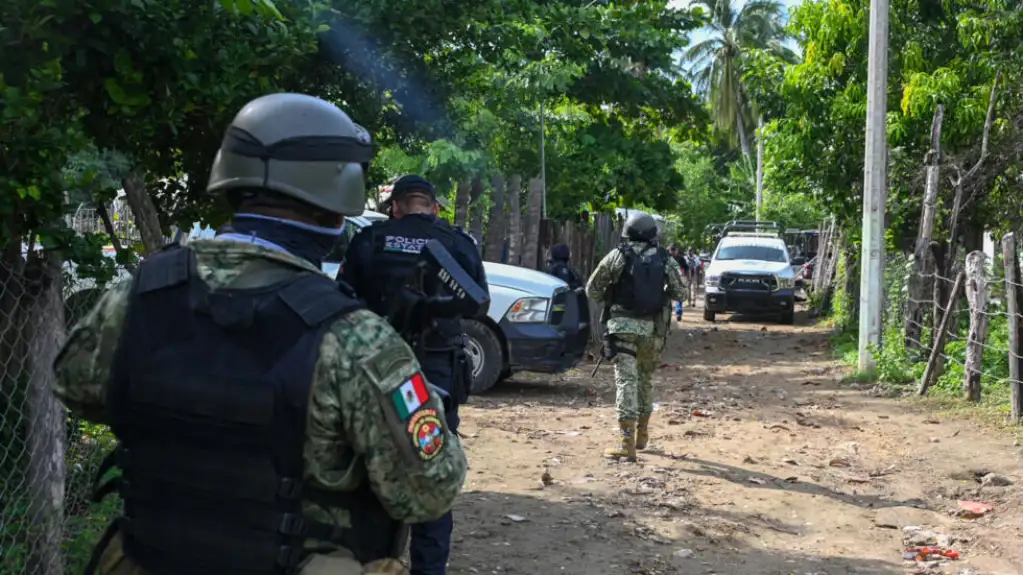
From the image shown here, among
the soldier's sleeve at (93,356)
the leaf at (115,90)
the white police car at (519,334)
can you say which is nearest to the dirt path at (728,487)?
the white police car at (519,334)

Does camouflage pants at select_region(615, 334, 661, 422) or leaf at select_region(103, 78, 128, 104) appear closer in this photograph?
leaf at select_region(103, 78, 128, 104)

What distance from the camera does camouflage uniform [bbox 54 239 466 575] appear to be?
7.21 feet

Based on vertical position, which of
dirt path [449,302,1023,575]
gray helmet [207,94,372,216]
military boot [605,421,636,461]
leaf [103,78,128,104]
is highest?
leaf [103,78,128,104]

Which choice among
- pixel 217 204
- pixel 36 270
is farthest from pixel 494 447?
pixel 36 270

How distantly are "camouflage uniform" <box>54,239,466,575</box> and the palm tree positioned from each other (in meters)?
46.6

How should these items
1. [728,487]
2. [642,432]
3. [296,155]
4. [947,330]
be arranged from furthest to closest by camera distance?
[947,330]
[642,432]
[728,487]
[296,155]

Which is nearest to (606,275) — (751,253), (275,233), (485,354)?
(485,354)

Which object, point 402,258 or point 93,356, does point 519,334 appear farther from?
point 93,356

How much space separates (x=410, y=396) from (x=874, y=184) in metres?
11.5

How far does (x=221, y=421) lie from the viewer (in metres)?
2.21

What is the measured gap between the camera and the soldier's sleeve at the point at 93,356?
2.40m

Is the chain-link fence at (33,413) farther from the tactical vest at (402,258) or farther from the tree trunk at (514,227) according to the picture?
the tree trunk at (514,227)

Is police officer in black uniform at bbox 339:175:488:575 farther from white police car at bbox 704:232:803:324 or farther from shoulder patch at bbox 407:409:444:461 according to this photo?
white police car at bbox 704:232:803:324

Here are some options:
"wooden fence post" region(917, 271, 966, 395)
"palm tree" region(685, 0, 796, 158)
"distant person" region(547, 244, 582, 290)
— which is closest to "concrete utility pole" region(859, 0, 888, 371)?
"wooden fence post" region(917, 271, 966, 395)
